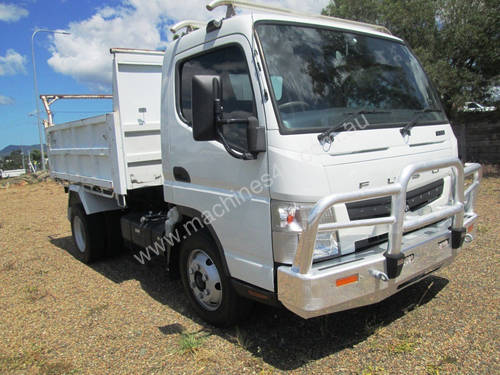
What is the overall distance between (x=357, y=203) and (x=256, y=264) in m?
0.83

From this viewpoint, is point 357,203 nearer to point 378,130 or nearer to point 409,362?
point 378,130

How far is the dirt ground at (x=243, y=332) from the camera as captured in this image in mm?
2973

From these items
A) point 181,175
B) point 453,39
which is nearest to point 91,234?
point 181,175

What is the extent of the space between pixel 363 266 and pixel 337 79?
56.3 inches

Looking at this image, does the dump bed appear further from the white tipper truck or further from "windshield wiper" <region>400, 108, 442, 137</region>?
"windshield wiper" <region>400, 108, 442, 137</region>

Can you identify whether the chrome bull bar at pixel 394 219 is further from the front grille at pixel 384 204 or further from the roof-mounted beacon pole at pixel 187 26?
the roof-mounted beacon pole at pixel 187 26

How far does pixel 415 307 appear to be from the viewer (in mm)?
3633

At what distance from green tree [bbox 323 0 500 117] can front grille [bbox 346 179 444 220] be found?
893 centimetres

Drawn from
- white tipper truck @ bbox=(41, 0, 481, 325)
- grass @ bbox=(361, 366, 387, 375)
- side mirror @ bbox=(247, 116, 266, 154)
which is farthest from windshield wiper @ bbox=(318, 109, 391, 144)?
grass @ bbox=(361, 366, 387, 375)

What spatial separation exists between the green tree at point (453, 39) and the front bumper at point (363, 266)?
371 inches

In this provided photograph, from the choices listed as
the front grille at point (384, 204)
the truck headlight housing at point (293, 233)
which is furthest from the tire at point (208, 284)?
the front grille at point (384, 204)

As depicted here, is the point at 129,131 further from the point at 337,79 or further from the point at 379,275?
the point at 379,275

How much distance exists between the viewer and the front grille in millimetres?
2770

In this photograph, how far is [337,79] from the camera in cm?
310
